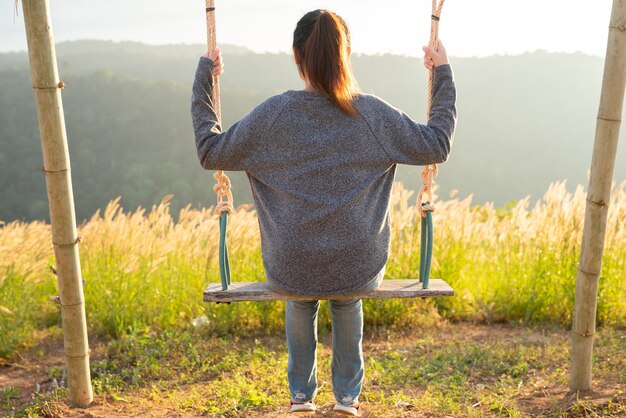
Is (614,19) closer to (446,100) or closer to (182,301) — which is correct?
(446,100)

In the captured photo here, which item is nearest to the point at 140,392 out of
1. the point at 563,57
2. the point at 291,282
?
the point at 291,282

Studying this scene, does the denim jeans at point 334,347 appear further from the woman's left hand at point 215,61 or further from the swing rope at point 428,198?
the woman's left hand at point 215,61

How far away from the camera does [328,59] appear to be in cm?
214

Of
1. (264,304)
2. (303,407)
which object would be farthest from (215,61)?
(264,304)

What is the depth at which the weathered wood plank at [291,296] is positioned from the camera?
237 cm

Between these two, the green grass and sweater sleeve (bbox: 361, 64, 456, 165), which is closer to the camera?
sweater sleeve (bbox: 361, 64, 456, 165)

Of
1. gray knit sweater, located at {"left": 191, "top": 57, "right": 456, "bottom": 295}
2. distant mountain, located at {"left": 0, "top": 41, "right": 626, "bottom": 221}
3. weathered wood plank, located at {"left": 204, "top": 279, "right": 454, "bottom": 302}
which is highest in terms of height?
gray knit sweater, located at {"left": 191, "top": 57, "right": 456, "bottom": 295}

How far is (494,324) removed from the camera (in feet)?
15.2

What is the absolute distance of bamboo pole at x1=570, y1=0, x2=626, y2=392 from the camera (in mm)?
2742

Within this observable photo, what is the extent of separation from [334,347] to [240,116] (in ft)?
113

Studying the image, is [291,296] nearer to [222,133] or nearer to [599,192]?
[222,133]

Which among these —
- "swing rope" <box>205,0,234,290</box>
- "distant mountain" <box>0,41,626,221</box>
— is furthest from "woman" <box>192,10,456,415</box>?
"distant mountain" <box>0,41,626,221</box>

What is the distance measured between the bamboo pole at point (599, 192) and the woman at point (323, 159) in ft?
2.86

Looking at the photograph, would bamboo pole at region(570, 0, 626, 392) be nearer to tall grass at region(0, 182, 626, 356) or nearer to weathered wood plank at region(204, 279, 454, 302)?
weathered wood plank at region(204, 279, 454, 302)
